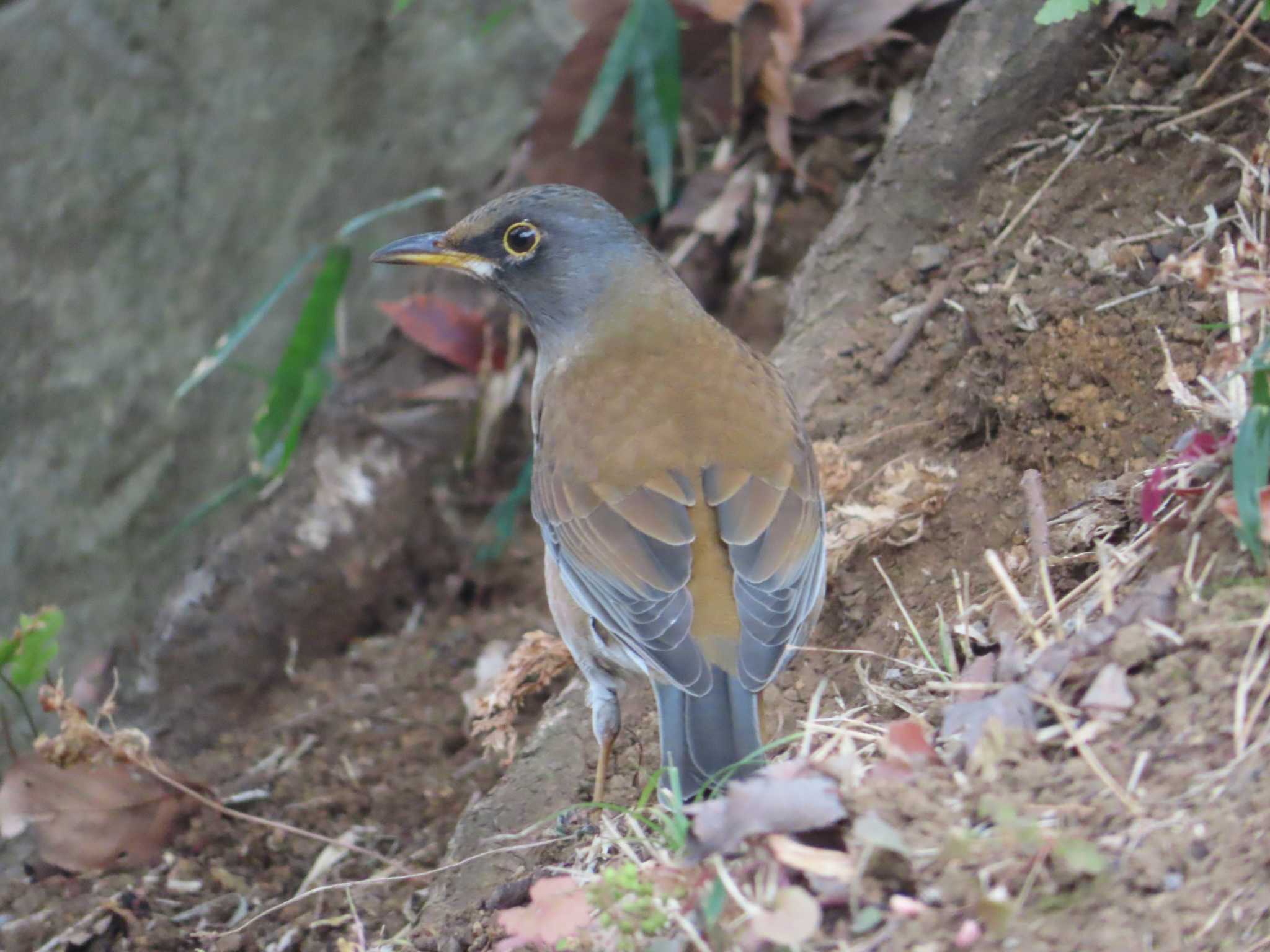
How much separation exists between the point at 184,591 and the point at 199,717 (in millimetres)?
645

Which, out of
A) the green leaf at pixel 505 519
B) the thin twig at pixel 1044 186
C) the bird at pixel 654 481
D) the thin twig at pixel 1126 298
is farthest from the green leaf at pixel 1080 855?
the green leaf at pixel 505 519

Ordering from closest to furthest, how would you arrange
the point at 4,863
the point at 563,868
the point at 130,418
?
the point at 563,868 < the point at 4,863 < the point at 130,418

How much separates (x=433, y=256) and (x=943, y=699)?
2465mm

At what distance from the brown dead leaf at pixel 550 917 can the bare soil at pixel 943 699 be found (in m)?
0.52

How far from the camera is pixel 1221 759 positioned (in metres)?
2.52

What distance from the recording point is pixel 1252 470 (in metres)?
2.67

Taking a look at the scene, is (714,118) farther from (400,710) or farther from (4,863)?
(4,863)

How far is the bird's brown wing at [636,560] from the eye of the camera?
3.54 meters

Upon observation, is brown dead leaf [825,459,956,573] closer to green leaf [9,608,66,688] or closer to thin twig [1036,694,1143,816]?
thin twig [1036,694,1143,816]

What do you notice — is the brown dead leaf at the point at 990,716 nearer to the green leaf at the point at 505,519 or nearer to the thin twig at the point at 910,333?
the thin twig at the point at 910,333

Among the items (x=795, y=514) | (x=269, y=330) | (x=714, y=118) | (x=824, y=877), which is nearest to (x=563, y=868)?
(x=824, y=877)

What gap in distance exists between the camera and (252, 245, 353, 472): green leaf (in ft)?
20.1

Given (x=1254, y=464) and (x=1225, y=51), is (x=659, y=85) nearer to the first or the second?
(x=1225, y=51)

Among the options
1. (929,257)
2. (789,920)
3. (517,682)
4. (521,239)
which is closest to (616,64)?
(521,239)
